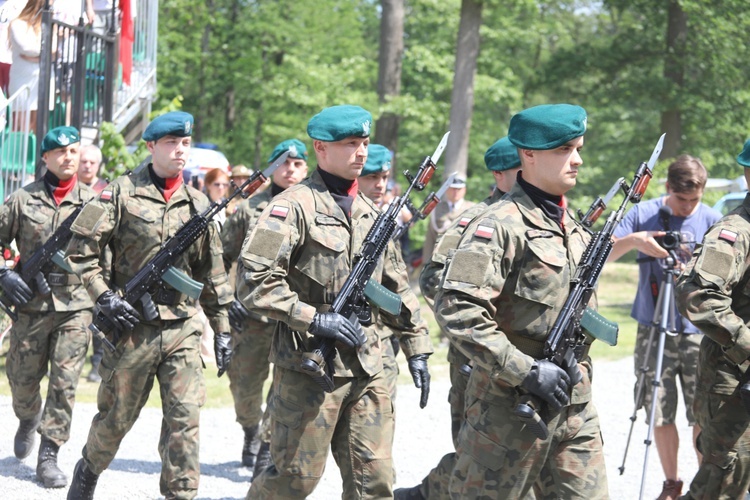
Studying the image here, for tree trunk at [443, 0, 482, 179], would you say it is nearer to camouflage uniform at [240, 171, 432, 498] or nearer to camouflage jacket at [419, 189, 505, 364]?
camouflage jacket at [419, 189, 505, 364]

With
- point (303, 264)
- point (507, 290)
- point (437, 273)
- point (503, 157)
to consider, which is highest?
point (507, 290)

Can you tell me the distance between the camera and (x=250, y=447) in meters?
7.74

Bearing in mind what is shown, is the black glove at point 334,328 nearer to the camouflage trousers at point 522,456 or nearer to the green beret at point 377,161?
the camouflage trousers at point 522,456

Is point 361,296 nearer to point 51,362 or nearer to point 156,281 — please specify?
point 156,281

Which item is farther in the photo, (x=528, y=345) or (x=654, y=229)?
(x=654, y=229)

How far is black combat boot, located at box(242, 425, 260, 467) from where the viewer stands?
7.71 meters

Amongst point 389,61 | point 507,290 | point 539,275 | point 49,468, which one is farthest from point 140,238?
point 389,61

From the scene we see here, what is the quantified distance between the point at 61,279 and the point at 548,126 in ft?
13.9

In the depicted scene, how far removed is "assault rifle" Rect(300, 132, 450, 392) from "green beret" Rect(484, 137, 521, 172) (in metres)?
1.62

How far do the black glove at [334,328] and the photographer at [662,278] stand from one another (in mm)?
2500

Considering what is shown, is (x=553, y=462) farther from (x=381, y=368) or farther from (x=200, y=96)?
(x=200, y=96)

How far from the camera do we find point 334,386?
481 cm

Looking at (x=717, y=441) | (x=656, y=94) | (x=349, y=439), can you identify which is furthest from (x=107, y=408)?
(x=656, y=94)

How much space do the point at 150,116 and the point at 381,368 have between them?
9.08 metres
